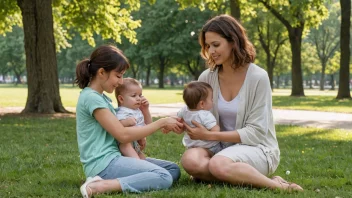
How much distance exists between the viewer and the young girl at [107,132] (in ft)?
15.5

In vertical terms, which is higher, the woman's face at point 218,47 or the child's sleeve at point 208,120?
the woman's face at point 218,47

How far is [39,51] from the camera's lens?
16.0 meters

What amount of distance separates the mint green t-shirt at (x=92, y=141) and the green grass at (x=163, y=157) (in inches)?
13.3

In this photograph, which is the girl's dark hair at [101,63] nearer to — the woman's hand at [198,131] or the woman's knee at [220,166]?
the woman's hand at [198,131]

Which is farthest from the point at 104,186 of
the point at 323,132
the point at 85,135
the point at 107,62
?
the point at 323,132

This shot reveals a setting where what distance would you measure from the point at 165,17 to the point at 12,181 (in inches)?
1964

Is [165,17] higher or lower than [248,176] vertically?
higher

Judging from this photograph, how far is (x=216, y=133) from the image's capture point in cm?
504

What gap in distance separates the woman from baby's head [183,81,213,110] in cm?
22

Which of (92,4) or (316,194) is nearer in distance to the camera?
(316,194)

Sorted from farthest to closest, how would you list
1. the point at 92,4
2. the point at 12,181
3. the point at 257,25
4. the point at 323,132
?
1. the point at 257,25
2. the point at 92,4
3. the point at 323,132
4. the point at 12,181

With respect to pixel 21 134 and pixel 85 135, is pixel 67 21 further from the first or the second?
pixel 85 135

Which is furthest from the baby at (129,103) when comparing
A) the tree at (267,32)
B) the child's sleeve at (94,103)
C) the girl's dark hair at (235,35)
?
the tree at (267,32)

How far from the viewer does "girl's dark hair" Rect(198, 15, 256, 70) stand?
5.10 m
